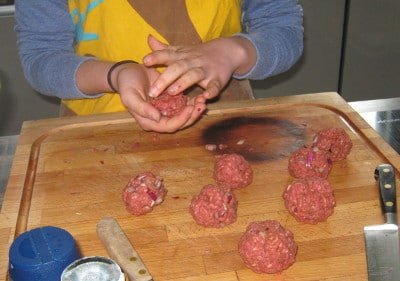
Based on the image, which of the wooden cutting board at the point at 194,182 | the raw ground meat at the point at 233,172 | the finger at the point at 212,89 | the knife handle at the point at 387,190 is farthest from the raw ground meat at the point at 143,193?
the knife handle at the point at 387,190

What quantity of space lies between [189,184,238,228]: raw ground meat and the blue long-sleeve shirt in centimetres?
51

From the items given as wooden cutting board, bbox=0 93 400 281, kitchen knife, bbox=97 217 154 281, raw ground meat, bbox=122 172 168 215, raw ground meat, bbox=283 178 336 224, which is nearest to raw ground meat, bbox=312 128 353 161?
wooden cutting board, bbox=0 93 400 281

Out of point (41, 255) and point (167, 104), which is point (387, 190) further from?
point (41, 255)

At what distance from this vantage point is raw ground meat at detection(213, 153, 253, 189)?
1.27 m

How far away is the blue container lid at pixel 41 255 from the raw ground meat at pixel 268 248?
0.33 metres

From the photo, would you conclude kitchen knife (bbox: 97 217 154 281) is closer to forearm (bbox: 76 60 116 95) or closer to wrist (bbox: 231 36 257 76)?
forearm (bbox: 76 60 116 95)

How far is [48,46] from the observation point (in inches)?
62.2

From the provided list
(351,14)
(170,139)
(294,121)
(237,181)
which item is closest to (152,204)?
(237,181)

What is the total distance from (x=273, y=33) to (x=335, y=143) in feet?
1.45

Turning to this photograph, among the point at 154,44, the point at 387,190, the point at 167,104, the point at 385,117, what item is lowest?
the point at 385,117

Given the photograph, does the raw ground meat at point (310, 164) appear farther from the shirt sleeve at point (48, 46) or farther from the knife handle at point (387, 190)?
the shirt sleeve at point (48, 46)

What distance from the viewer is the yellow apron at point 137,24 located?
60.5 inches

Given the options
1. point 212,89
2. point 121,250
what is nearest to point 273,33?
point 212,89

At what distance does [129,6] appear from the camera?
153 cm
